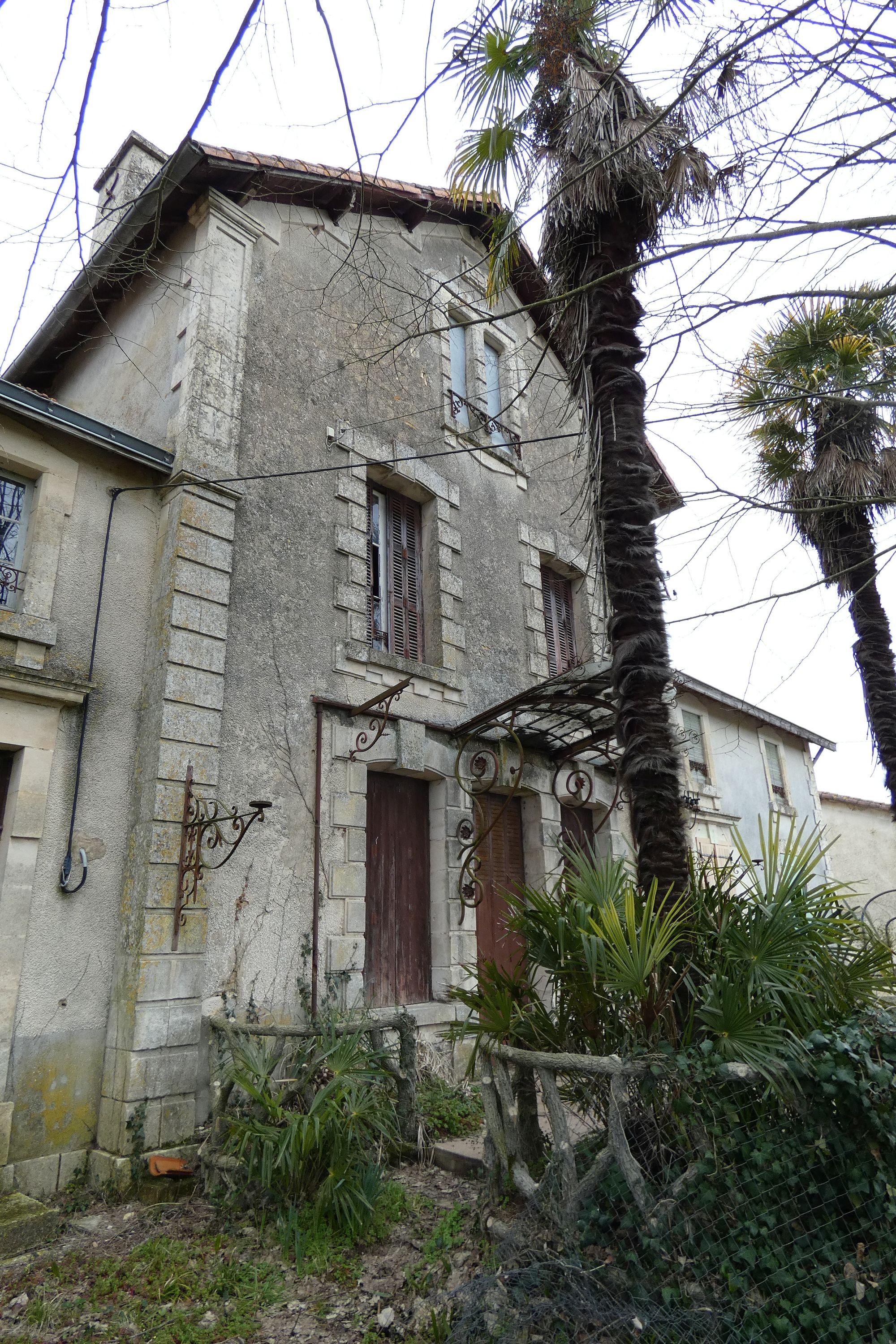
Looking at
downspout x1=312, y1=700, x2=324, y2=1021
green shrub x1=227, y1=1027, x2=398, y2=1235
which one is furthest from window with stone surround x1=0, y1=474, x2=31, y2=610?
green shrub x1=227, y1=1027, x2=398, y2=1235

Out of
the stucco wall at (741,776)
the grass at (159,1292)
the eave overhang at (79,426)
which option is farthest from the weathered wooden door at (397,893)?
the stucco wall at (741,776)

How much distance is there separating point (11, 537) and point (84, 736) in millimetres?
1545

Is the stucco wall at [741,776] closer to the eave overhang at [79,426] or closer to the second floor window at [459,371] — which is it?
the second floor window at [459,371]

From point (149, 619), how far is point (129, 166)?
487 centimetres

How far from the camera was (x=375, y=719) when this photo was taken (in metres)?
7.10

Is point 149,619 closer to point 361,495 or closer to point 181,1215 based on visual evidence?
point 361,495

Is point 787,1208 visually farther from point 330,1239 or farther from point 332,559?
point 332,559

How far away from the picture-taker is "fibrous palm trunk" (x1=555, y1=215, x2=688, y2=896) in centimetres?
405

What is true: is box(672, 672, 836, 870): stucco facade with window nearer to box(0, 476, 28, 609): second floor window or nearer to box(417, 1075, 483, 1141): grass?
box(417, 1075, 483, 1141): grass

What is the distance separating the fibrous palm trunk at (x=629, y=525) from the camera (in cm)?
405

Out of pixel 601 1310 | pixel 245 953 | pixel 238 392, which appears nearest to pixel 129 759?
pixel 245 953

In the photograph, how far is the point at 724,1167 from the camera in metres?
3.02

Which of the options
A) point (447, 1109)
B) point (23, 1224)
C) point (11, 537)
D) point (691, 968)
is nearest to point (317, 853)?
point (447, 1109)

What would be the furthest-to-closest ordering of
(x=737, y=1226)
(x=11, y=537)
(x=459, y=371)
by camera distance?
(x=459, y=371)
(x=11, y=537)
(x=737, y=1226)
